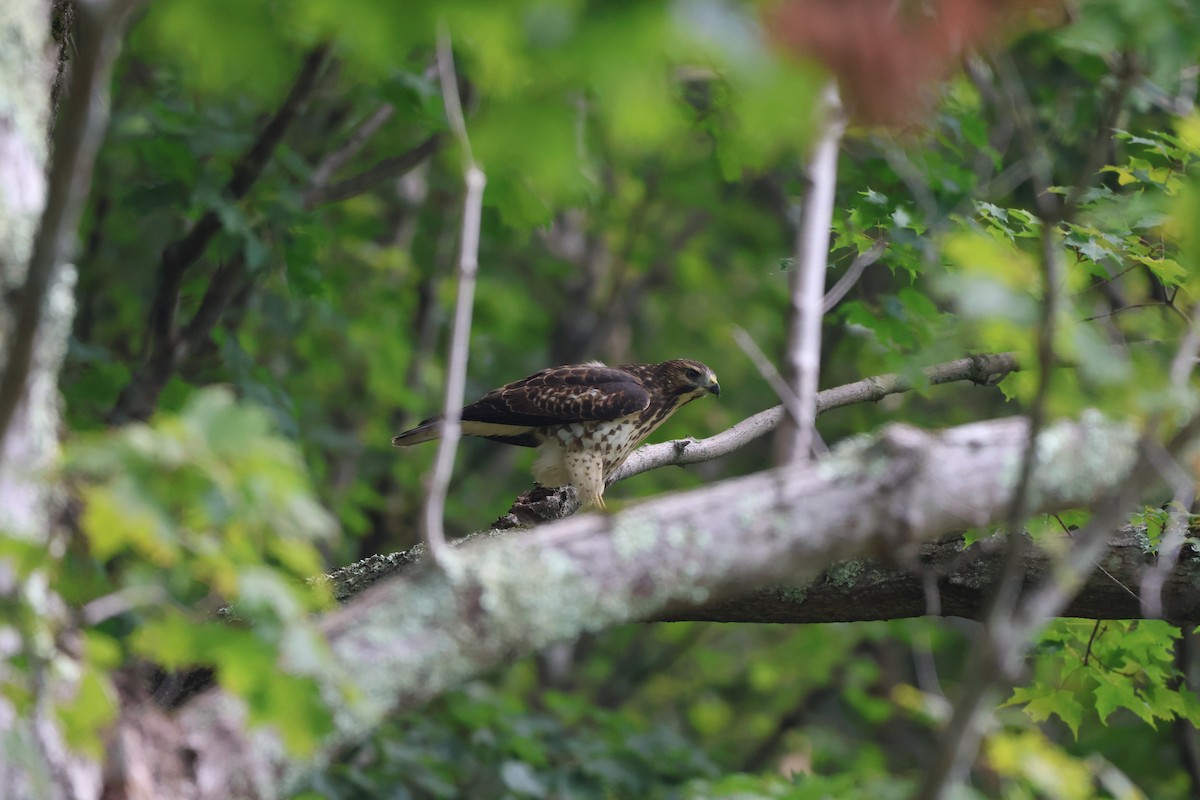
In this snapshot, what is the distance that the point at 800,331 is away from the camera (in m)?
2.29

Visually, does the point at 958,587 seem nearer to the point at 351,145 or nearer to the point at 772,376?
the point at 772,376

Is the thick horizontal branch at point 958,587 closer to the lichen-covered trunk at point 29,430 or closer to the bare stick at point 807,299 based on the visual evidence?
the bare stick at point 807,299

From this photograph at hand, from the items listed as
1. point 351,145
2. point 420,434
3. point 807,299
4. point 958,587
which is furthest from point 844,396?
point 351,145

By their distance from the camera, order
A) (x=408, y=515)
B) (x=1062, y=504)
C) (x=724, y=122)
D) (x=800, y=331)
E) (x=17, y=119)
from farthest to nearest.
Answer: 1. (x=408, y=515)
2. (x=724, y=122)
3. (x=1062, y=504)
4. (x=800, y=331)
5. (x=17, y=119)

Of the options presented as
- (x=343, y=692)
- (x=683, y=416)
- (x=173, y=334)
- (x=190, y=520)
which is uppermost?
(x=190, y=520)

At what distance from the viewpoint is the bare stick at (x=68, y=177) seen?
1600 mm

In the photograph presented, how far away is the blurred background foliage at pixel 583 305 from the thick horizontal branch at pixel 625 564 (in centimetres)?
20

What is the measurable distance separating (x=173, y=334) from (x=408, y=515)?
383cm

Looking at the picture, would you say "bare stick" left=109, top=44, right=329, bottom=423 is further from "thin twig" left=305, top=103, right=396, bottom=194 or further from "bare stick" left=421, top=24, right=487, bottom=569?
"bare stick" left=421, top=24, right=487, bottom=569

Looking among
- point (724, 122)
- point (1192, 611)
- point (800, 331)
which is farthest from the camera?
point (724, 122)

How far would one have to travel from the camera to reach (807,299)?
2.24m

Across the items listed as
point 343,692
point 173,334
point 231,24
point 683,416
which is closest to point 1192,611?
point 343,692

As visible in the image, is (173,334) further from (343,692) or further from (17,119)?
(343,692)

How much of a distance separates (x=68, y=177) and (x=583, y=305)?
30.2 ft
